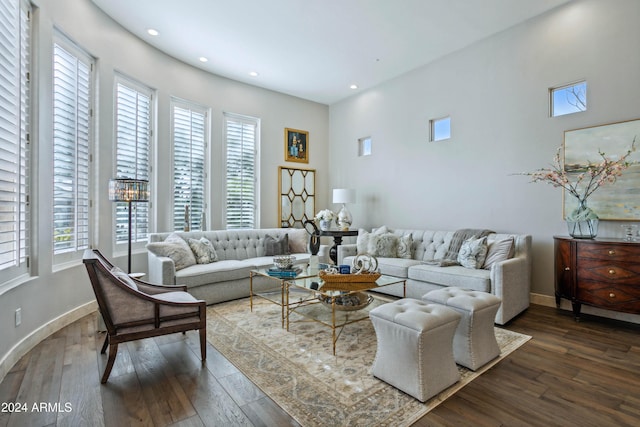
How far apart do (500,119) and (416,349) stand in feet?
11.8

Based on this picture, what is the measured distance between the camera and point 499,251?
3.57 metres

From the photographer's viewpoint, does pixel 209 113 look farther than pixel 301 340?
Yes

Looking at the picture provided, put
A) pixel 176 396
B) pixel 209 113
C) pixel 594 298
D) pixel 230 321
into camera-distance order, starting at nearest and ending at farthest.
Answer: pixel 176 396
pixel 594 298
pixel 230 321
pixel 209 113

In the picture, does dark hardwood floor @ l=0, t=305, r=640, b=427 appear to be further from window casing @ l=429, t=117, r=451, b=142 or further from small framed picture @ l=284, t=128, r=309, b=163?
small framed picture @ l=284, t=128, r=309, b=163

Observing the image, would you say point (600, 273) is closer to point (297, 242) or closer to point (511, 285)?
point (511, 285)

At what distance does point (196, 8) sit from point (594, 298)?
205 inches

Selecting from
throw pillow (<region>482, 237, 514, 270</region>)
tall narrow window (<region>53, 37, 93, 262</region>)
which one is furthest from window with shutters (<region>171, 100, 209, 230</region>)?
throw pillow (<region>482, 237, 514, 270</region>)

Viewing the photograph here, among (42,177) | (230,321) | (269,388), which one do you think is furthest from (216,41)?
(269,388)

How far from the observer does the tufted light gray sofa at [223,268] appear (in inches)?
141

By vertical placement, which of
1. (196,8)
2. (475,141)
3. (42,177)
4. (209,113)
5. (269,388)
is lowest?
(269,388)

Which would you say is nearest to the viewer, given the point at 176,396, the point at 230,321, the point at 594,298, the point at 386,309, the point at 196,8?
the point at 176,396

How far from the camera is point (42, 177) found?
9.30ft

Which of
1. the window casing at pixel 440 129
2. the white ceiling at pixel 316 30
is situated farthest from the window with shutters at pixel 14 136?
the window casing at pixel 440 129

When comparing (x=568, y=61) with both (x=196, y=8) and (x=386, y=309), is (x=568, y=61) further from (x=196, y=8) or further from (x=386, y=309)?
(x=196, y=8)
